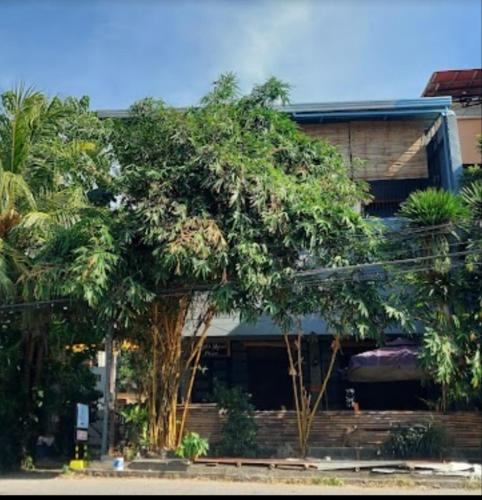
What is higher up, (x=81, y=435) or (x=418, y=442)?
(x=81, y=435)

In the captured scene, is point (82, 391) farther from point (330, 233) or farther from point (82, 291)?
point (330, 233)

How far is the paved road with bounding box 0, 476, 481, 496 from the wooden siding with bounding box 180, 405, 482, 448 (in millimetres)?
2341

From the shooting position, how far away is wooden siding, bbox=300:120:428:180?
1927 centimetres

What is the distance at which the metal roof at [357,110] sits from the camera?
18969 mm

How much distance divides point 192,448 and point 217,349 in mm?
6334

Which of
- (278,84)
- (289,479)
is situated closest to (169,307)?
(289,479)

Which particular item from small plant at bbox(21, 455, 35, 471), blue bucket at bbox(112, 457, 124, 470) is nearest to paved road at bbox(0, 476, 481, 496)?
blue bucket at bbox(112, 457, 124, 470)

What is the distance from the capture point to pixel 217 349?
64.1 ft

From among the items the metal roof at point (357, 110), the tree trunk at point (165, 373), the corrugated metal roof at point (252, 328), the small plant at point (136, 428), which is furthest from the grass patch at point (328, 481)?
the metal roof at point (357, 110)

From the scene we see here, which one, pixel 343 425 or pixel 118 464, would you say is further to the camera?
pixel 343 425

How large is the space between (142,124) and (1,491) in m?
7.69

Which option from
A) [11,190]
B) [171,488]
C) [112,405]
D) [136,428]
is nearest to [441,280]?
[171,488]

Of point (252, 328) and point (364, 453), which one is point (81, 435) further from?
point (364, 453)

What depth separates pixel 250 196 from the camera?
12797 millimetres
